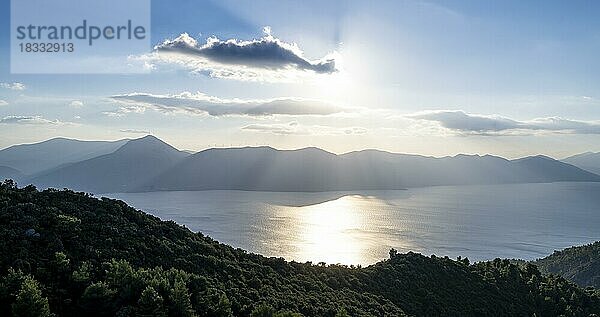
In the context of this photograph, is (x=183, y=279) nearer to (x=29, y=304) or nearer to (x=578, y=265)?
(x=29, y=304)

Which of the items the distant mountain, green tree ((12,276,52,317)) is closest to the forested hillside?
green tree ((12,276,52,317))

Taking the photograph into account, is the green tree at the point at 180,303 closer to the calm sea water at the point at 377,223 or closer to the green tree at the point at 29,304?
the green tree at the point at 29,304

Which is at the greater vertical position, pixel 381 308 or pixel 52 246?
pixel 52 246

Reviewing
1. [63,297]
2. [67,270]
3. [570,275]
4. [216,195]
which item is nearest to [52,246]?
[67,270]

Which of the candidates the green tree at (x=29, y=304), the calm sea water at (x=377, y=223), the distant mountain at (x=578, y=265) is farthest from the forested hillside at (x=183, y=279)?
the calm sea water at (x=377, y=223)

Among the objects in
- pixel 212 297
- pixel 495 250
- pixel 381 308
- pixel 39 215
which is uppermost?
pixel 39 215

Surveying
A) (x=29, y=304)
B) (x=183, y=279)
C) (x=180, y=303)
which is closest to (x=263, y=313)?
(x=180, y=303)

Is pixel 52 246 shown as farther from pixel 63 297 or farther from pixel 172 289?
pixel 172 289
